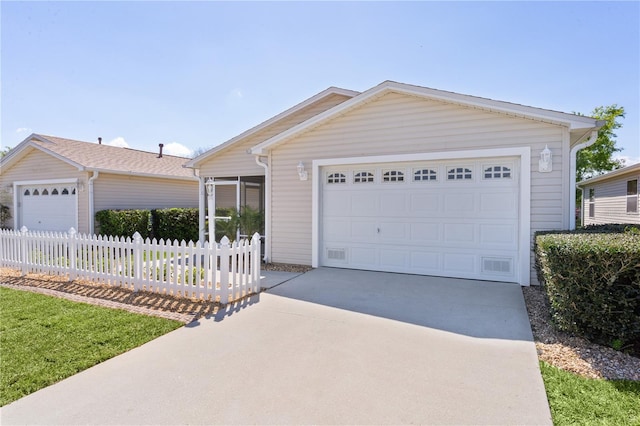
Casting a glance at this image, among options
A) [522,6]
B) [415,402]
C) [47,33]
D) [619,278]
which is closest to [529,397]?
[415,402]

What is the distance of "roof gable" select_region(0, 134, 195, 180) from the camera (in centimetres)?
1322

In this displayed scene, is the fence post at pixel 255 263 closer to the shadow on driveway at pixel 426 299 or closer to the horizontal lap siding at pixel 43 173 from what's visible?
the shadow on driveway at pixel 426 299

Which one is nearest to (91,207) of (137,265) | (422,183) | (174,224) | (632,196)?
(174,224)

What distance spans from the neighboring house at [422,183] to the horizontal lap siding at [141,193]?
8018mm

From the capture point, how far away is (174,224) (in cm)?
1458

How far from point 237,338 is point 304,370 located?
3.83ft

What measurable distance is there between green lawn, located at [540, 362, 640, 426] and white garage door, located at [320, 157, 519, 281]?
3.96 meters

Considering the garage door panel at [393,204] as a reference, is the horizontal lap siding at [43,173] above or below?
above

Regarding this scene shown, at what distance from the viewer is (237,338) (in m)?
4.18

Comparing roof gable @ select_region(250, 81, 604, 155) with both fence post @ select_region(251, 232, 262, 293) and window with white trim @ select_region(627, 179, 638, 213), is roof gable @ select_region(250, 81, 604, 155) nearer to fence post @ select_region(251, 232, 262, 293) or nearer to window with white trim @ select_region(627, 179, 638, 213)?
fence post @ select_region(251, 232, 262, 293)

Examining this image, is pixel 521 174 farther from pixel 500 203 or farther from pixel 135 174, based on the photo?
pixel 135 174

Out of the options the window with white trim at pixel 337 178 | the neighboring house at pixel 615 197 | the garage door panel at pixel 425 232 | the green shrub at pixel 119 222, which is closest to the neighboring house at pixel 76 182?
the green shrub at pixel 119 222

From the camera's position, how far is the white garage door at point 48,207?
13.7m

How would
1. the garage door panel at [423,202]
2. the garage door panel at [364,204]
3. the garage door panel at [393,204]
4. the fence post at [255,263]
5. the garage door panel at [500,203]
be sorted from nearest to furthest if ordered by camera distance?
the fence post at [255,263] → the garage door panel at [500,203] → the garage door panel at [423,202] → the garage door panel at [393,204] → the garage door panel at [364,204]
